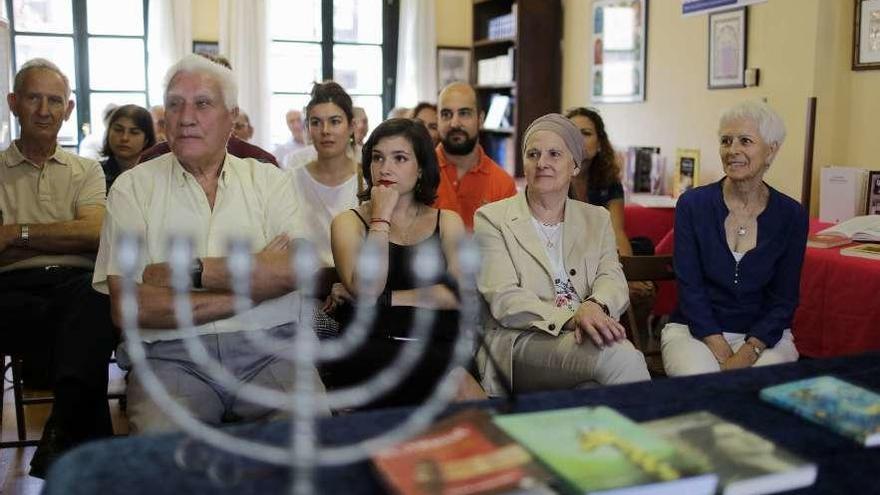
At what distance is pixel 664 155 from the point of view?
191 inches

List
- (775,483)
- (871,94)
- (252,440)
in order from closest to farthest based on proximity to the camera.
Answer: (775,483)
(252,440)
(871,94)

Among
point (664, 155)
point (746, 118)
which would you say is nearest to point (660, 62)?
point (664, 155)

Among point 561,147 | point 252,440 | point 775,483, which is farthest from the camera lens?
point 561,147

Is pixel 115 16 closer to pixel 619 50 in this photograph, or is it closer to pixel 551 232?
pixel 619 50

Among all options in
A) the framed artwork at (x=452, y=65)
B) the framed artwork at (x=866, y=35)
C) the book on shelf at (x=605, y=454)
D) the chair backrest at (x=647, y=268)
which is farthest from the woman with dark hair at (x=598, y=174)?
the framed artwork at (x=452, y=65)

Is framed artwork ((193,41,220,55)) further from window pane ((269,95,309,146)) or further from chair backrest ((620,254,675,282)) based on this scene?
chair backrest ((620,254,675,282))

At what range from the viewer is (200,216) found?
1973mm

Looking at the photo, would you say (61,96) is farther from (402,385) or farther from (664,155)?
(664,155)

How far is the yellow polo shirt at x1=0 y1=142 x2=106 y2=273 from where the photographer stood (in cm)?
270

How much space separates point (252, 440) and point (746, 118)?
180 cm

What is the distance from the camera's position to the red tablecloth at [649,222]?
413cm

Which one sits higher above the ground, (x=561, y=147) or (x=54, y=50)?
(x=54, y=50)

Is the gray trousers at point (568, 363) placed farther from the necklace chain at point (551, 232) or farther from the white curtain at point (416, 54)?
the white curtain at point (416, 54)

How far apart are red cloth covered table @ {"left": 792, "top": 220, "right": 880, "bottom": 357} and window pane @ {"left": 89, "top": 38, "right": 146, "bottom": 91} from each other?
17.5ft
